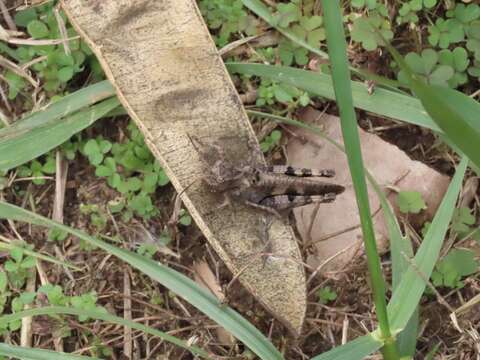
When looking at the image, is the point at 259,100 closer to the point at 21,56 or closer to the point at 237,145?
the point at 237,145

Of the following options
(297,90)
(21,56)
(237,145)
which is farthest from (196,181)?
(21,56)

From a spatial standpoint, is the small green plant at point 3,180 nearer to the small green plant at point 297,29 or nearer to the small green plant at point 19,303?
the small green plant at point 19,303

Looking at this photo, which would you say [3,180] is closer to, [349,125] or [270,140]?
[270,140]

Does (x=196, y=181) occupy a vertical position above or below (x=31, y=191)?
above

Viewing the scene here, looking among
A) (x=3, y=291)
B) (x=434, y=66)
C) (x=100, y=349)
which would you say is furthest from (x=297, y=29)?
(x=3, y=291)

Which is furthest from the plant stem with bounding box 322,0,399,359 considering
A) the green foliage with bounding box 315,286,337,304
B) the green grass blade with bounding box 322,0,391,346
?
the green foliage with bounding box 315,286,337,304

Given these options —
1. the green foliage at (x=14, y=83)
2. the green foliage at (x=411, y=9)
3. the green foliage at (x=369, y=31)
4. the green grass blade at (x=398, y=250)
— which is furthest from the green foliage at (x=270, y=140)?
the green foliage at (x=14, y=83)

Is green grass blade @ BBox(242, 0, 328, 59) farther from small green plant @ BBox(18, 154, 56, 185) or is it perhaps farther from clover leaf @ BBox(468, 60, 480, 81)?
small green plant @ BBox(18, 154, 56, 185)
